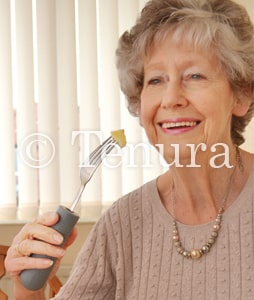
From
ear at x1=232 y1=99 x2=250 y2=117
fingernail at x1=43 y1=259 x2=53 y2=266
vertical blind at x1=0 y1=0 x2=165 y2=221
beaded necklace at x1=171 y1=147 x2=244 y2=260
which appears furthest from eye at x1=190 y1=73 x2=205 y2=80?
vertical blind at x1=0 y1=0 x2=165 y2=221

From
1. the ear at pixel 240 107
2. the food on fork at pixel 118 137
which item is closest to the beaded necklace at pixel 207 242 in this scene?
the ear at pixel 240 107

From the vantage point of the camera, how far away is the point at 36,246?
872mm

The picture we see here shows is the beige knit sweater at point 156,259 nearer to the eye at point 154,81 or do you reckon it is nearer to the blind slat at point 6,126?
the eye at point 154,81

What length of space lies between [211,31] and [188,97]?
13cm

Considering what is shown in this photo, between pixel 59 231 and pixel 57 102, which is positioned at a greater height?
pixel 57 102

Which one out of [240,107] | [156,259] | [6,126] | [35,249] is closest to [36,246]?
[35,249]

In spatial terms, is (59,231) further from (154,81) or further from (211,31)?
(211,31)

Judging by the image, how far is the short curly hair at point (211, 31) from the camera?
3.31 feet

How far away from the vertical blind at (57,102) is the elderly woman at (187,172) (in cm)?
107

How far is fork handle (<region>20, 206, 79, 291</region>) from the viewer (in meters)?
0.85

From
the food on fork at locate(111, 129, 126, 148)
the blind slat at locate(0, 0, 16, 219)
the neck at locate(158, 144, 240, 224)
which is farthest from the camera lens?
the blind slat at locate(0, 0, 16, 219)

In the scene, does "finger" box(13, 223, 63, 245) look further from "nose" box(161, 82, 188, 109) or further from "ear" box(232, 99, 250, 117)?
"ear" box(232, 99, 250, 117)

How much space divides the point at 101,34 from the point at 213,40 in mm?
1244

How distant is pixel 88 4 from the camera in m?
2.17
